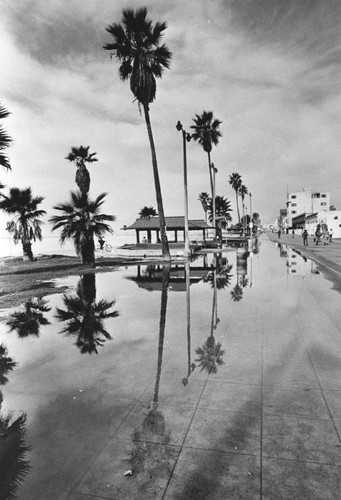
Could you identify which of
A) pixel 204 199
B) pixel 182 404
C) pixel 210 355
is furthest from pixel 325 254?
pixel 204 199

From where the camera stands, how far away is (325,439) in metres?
3.20

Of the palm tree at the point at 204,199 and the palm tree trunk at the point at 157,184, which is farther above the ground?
the palm tree at the point at 204,199

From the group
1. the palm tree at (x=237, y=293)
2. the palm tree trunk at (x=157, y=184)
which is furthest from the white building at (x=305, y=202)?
the palm tree at (x=237, y=293)

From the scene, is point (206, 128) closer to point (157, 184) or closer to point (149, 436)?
point (157, 184)

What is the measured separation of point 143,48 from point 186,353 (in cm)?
2234

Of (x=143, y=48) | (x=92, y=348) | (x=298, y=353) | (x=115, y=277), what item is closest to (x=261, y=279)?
(x=115, y=277)

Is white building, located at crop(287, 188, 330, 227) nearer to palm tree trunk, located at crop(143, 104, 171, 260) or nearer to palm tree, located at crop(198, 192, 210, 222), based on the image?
palm tree, located at crop(198, 192, 210, 222)

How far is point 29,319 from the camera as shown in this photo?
834 centimetres

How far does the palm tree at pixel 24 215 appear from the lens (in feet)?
88.4

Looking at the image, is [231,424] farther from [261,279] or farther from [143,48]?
[143,48]

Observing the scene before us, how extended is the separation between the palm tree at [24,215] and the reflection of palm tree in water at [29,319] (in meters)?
18.6

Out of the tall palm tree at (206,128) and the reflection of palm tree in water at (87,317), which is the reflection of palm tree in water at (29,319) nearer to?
the reflection of palm tree in water at (87,317)

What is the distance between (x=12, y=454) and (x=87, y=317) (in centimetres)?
526

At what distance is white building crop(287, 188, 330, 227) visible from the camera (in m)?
134
